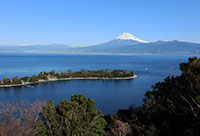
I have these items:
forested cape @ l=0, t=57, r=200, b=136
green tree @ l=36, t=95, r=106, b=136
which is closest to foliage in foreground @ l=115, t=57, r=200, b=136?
forested cape @ l=0, t=57, r=200, b=136

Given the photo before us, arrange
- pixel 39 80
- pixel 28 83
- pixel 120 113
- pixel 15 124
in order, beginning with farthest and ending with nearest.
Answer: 1. pixel 39 80
2. pixel 28 83
3. pixel 120 113
4. pixel 15 124

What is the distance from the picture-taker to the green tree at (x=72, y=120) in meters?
6.15

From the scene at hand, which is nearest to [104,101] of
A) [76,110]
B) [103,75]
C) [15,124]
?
[76,110]

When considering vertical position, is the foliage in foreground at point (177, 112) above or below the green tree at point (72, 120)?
above

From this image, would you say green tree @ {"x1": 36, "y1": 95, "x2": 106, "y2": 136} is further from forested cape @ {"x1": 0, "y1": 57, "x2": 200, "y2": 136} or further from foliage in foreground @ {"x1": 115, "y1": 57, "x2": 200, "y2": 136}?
foliage in foreground @ {"x1": 115, "y1": 57, "x2": 200, "y2": 136}

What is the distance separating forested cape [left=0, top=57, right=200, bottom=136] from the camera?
16.3 ft

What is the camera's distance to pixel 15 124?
4.74 m

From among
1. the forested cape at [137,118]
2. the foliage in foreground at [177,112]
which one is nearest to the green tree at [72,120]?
the forested cape at [137,118]

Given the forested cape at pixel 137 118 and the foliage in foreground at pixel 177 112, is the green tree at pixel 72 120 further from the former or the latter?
the foliage in foreground at pixel 177 112

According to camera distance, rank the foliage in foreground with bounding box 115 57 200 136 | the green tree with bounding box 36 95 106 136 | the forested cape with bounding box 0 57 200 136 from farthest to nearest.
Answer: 1. the green tree with bounding box 36 95 106 136
2. the forested cape with bounding box 0 57 200 136
3. the foliage in foreground with bounding box 115 57 200 136

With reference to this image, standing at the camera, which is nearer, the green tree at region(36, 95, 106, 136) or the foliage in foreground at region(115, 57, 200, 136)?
the foliage in foreground at region(115, 57, 200, 136)

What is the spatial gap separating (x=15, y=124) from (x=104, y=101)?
12694mm

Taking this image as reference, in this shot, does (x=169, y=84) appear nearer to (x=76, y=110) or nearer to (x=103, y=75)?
(x=76, y=110)

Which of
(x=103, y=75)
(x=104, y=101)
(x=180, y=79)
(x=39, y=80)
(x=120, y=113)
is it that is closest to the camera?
(x=180, y=79)
